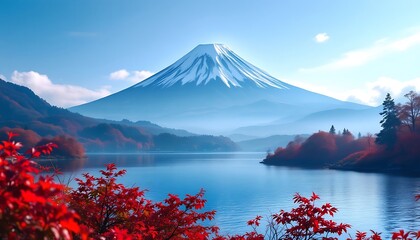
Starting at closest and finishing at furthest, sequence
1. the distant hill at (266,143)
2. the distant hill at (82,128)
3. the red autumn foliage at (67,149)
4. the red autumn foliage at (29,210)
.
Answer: the red autumn foliage at (29,210)
the red autumn foliage at (67,149)
the distant hill at (82,128)
the distant hill at (266,143)

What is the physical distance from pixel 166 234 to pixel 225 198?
17386 mm

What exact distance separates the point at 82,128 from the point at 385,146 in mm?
100038

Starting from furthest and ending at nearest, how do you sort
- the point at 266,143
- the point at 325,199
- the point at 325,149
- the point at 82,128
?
the point at 266,143 < the point at 82,128 < the point at 325,149 < the point at 325,199

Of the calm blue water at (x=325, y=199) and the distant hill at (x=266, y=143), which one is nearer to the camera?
the calm blue water at (x=325, y=199)

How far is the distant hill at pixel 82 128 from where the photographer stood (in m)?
116

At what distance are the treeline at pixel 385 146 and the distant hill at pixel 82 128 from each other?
75636 millimetres

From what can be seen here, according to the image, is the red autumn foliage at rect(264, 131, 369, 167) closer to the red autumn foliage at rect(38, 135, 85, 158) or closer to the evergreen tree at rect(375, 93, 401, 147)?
the evergreen tree at rect(375, 93, 401, 147)


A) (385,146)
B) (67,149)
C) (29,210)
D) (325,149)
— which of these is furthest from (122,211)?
(67,149)

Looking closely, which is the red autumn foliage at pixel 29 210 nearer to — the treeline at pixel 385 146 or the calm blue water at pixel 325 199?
the calm blue water at pixel 325 199

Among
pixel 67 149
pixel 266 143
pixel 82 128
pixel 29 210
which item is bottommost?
pixel 29 210

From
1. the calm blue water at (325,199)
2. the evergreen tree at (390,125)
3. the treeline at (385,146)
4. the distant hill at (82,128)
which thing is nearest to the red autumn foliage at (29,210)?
the calm blue water at (325,199)

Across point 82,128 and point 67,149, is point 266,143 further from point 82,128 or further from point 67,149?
point 67,149

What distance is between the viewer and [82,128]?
407 feet

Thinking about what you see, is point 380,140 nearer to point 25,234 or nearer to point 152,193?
point 152,193
